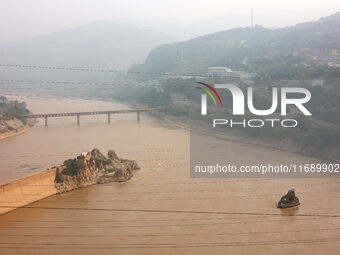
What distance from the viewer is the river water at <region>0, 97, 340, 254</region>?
438 centimetres

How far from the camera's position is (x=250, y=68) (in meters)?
19.9

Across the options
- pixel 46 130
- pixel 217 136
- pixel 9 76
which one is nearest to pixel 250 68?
pixel 217 136

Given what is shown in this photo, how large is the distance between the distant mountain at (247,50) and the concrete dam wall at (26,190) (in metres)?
13.1

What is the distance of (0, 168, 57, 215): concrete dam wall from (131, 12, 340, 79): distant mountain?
13.1m

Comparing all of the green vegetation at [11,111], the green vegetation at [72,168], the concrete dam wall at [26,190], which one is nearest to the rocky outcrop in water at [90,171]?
the green vegetation at [72,168]

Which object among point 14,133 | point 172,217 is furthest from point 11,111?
point 172,217

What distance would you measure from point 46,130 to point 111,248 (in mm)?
Answer: 7999

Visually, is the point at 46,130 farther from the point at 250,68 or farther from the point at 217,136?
the point at 250,68

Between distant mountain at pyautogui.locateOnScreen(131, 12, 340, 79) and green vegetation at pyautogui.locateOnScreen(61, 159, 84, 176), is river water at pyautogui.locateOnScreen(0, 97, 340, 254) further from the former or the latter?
distant mountain at pyautogui.locateOnScreen(131, 12, 340, 79)

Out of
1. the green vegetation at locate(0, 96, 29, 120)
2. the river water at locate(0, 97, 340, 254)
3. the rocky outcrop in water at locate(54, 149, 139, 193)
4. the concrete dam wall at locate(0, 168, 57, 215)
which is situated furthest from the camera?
the green vegetation at locate(0, 96, 29, 120)

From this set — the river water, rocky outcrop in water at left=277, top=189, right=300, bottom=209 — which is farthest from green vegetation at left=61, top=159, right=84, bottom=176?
rocky outcrop in water at left=277, top=189, right=300, bottom=209

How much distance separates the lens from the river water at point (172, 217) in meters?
4.38

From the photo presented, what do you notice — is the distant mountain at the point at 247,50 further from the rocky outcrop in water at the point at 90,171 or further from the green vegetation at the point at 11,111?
the rocky outcrop in water at the point at 90,171

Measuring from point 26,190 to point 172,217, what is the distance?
6.56 feet
